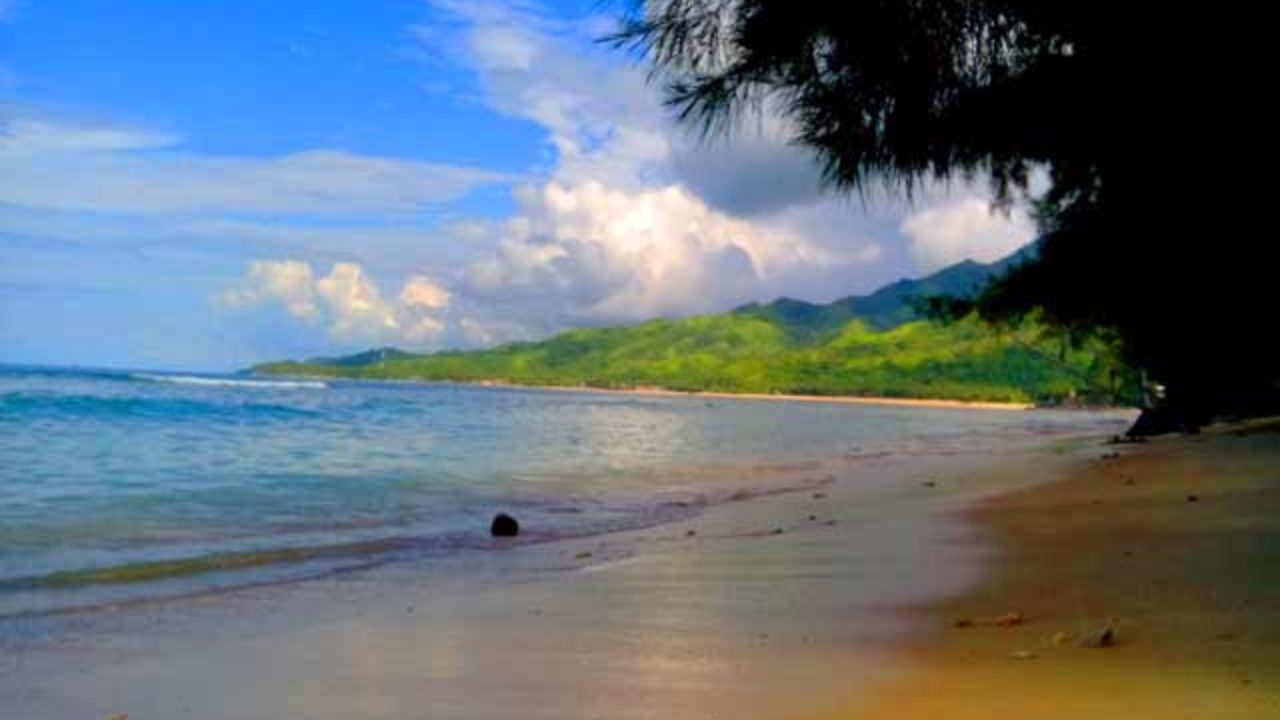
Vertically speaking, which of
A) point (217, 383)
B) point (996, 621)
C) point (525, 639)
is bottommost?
point (525, 639)

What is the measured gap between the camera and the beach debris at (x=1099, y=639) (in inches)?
216

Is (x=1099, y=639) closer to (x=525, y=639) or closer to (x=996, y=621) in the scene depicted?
(x=996, y=621)

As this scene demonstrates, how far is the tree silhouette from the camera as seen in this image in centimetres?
294

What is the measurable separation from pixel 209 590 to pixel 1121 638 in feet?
23.4

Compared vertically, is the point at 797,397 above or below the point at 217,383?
below

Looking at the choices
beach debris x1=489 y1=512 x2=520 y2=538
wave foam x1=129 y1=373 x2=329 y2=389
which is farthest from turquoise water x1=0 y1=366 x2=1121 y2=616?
wave foam x1=129 y1=373 x2=329 y2=389

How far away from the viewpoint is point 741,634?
6.40 metres

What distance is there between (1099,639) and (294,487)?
1596cm

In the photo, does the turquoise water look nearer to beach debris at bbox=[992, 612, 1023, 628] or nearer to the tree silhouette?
beach debris at bbox=[992, 612, 1023, 628]

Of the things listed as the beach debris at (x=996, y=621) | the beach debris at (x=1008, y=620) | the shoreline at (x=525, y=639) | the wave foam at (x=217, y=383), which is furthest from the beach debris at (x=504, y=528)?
the wave foam at (x=217, y=383)

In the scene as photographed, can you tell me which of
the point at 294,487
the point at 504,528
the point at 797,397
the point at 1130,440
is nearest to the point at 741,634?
the point at 504,528

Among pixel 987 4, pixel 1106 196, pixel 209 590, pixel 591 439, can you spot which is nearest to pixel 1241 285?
pixel 1106 196

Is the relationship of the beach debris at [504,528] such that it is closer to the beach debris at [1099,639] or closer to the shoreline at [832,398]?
the beach debris at [1099,639]

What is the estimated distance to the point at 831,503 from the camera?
17375 millimetres
